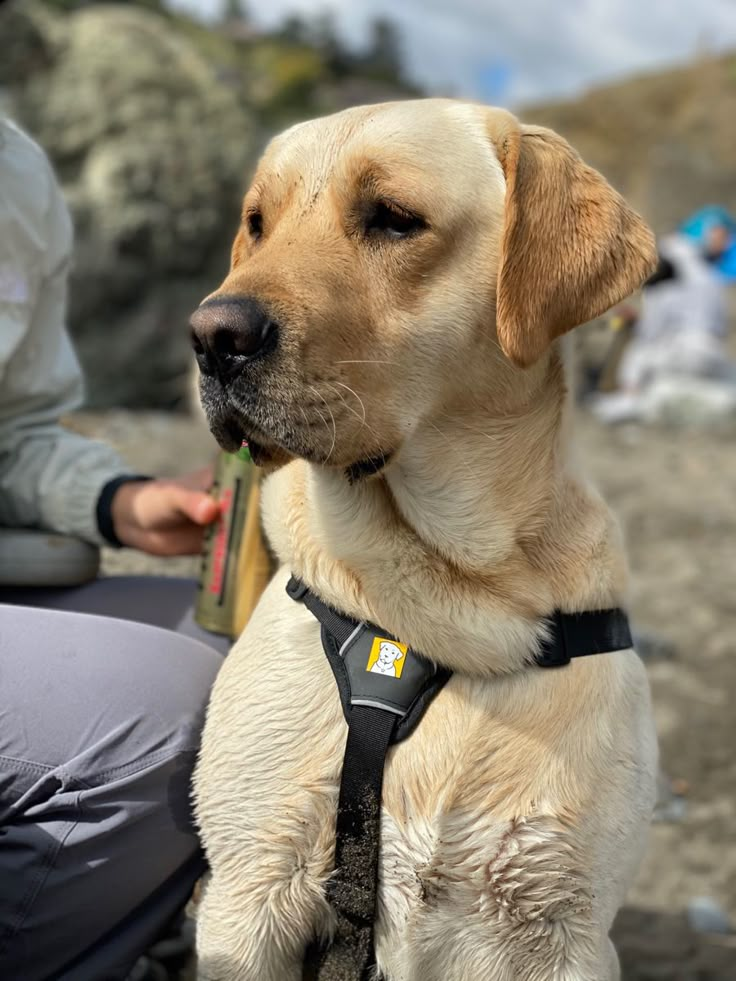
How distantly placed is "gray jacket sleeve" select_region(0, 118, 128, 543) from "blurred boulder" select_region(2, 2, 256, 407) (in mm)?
5419

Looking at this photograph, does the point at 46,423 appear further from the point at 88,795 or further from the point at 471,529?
the point at 471,529

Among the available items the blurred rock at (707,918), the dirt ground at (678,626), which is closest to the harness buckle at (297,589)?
the dirt ground at (678,626)

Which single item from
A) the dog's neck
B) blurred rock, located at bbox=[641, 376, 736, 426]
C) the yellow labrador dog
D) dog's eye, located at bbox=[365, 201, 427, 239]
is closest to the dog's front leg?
the yellow labrador dog

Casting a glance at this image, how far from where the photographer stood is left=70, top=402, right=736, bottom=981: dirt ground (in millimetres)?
2877

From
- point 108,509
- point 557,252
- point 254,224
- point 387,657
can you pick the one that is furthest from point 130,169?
point 387,657

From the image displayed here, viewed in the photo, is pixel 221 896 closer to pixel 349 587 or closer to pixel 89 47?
pixel 349 587

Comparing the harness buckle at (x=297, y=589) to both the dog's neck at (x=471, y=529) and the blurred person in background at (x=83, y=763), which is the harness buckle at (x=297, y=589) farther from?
the blurred person in background at (x=83, y=763)

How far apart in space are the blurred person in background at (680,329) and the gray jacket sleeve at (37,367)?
24.9ft

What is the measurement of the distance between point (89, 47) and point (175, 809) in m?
7.68

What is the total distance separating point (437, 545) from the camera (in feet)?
5.94

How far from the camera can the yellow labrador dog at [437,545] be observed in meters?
1.64

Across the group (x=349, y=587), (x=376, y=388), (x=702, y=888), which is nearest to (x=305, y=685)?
(x=349, y=587)

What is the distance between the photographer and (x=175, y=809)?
1.88m

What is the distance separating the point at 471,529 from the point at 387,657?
278 millimetres
